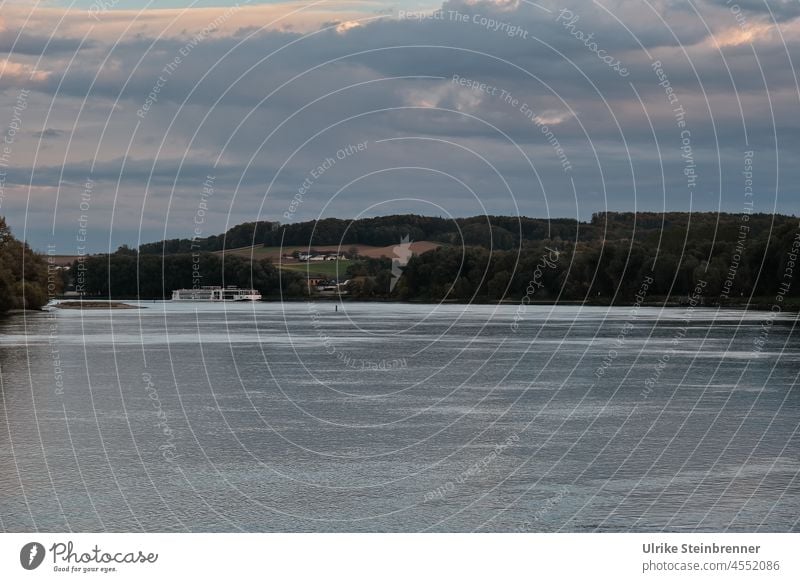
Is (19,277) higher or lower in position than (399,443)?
higher

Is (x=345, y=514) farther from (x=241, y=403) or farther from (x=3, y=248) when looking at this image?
(x=3, y=248)

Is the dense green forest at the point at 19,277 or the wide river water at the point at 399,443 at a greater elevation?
the dense green forest at the point at 19,277

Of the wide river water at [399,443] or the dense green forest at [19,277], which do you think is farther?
the dense green forest at [19,277]

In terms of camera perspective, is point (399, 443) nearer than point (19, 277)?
Yes
